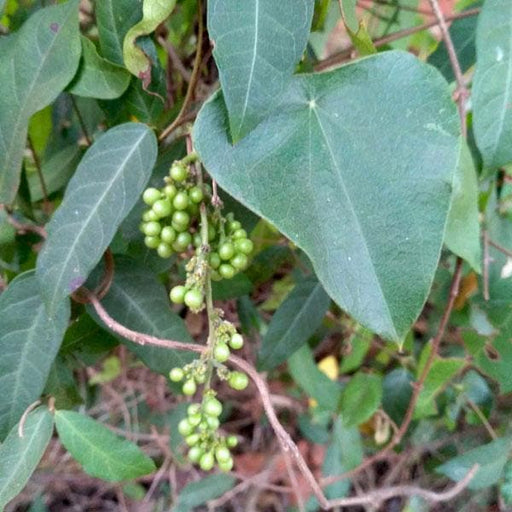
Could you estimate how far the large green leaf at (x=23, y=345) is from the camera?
549 millimetres

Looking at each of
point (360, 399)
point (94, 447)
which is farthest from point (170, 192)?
point (360, 399)

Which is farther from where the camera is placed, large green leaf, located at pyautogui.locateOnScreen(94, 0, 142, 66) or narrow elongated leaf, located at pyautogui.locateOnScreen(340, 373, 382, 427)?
narrow elongated leaf, located at pyautogui.locateOnScreen(340, 373, 382, 427)

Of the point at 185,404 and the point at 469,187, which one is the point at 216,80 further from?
the point at 185,404

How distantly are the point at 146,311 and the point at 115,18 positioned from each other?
0.26 meters

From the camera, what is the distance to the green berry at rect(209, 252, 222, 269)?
49 cm

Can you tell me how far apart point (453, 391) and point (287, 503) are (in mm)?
611

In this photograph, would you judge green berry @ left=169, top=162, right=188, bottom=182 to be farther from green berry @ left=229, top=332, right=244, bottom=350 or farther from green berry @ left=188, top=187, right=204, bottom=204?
green berry @ left=229, top=332, right=244, bottom=350

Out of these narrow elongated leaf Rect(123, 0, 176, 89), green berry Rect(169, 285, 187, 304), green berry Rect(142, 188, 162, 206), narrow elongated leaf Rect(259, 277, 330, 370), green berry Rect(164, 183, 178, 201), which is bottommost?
narrow elongated leaf Rect(259, 277, 330, 370)

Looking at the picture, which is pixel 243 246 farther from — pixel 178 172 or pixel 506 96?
pixel 506 96

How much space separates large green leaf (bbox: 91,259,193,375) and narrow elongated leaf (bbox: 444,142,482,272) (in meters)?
0.26

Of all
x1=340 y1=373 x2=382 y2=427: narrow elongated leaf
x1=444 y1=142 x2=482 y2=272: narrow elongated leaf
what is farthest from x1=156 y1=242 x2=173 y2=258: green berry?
x1=340 y1=373 x2=382 y2=427: narrow elongated leaf

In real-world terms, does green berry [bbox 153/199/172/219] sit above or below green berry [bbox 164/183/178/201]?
below

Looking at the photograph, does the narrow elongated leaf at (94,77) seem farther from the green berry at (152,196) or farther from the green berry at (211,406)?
the green berry at (211,406)

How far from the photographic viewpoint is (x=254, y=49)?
43 centimetres
